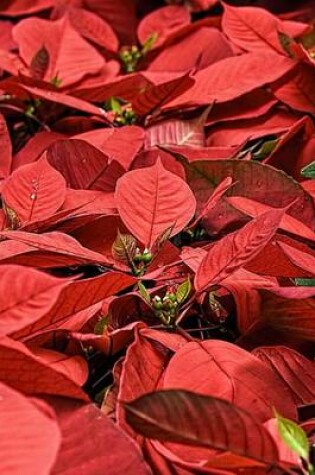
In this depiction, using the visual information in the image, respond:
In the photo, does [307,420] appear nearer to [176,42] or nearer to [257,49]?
[257,49]

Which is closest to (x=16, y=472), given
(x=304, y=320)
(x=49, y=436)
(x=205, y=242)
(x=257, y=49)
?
(x=49, y=436)

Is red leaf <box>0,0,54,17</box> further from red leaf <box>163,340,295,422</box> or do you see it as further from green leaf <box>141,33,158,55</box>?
red leaf <box>163,340,295,422</box>

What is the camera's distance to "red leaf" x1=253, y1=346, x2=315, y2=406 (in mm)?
722

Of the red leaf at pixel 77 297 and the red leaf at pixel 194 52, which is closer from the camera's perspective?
the red leaf at pixel 77 297

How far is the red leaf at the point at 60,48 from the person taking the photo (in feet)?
4.06

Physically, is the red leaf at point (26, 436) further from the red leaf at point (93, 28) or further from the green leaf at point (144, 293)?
the red leaf at point (93, 28)

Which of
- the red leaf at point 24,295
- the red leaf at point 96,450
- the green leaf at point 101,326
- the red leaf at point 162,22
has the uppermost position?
the red leaf at point 24,295

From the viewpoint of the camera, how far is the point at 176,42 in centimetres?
138

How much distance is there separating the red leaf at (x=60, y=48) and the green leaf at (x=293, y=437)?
0.72 meters

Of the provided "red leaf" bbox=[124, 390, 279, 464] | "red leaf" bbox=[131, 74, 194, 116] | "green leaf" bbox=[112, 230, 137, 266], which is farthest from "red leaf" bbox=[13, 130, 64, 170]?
"red leaf" bbox=[124, 390, 279, 464]

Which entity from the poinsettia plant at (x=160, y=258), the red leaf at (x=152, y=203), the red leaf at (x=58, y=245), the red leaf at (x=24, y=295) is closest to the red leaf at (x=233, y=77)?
the poinsettia plant at (x=160, y=258)

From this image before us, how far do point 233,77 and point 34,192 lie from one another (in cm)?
Result: 39

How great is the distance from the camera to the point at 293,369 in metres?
0.73

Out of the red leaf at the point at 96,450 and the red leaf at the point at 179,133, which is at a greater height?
the red leaf at the point at 96,450
